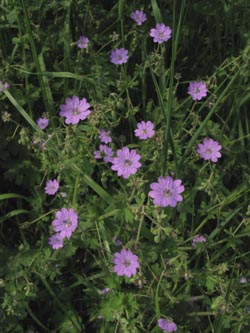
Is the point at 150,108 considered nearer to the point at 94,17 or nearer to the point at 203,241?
the point at 94,17

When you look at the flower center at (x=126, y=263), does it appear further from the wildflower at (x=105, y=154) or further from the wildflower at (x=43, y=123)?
the wildflower at (x=43, y=123)

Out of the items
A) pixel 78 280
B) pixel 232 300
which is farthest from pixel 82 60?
pixel 232 300

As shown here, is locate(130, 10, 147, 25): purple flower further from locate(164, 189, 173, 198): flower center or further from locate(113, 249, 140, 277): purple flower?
locate(113, 249, 140, 277): purple flower

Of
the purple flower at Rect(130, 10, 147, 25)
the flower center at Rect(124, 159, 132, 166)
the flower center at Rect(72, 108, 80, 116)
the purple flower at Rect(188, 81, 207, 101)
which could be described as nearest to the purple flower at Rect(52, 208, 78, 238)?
the flower center at Rect(124, 159, 132, 166)

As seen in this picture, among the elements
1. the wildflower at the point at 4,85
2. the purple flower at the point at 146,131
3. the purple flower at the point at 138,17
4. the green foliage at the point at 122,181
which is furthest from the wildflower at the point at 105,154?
the purple flower at the point at 138,17

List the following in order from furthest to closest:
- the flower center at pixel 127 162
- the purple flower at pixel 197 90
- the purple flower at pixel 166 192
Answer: the purple flower at pixel 197 90, the flower center at pixel 127 162, the purple flower at pixel 166 192
